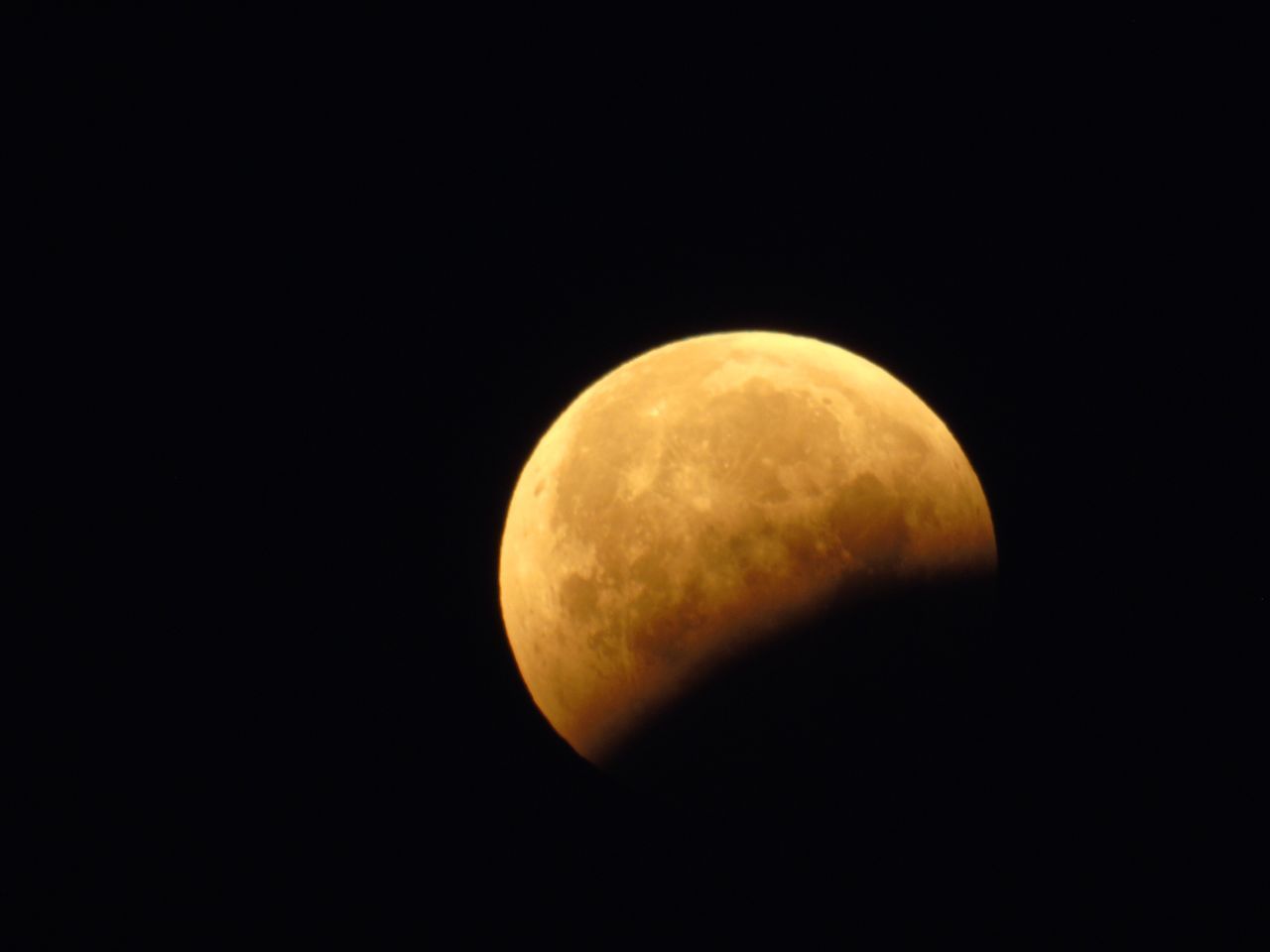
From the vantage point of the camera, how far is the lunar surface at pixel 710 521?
3.47 meters

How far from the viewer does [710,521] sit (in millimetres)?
3482

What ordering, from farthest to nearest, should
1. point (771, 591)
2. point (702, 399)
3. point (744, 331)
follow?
point (744, 331) < point (702, 399) < point (771, 591)

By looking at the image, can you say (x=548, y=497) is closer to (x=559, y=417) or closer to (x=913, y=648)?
(x=559, y=417)

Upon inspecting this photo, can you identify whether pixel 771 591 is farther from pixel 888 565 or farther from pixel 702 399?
pixel 702 399

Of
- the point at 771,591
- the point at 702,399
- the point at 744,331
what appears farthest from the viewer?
the point at 744,331

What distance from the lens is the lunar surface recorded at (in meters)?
3.47

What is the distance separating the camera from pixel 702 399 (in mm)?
3754

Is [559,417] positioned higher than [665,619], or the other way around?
[559,417]

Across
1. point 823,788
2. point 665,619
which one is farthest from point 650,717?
point 823,788

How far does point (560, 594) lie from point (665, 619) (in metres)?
0.49

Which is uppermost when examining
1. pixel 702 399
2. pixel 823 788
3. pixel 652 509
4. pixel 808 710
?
pixel 702 399

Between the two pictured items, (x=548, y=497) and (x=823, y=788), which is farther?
(x=548, y=497)

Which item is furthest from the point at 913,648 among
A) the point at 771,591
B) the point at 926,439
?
the point at 926,439

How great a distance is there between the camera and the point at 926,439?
12.9ft
